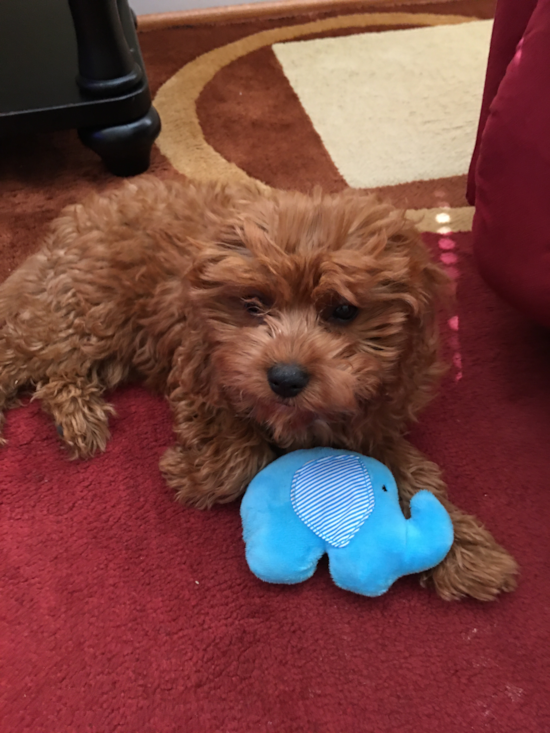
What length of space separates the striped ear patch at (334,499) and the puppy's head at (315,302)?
11cm

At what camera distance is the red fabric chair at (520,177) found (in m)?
1.26

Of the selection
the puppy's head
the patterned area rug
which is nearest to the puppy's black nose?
the puppy's head

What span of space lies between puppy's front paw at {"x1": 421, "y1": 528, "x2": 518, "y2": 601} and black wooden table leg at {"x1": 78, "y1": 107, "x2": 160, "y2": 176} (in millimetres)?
1656

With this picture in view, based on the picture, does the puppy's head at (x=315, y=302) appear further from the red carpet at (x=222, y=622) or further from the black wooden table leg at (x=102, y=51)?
the black wooden table leg at (x=102, y=51)

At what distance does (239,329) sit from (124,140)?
1238mm

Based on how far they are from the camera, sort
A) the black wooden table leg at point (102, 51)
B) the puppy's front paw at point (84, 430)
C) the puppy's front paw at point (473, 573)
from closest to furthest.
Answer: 1. the puppy's front paw at point (473, 573)
2. the puppy's front paw at point (84, 430)
3. the black wooden table leg at point (102, 51)

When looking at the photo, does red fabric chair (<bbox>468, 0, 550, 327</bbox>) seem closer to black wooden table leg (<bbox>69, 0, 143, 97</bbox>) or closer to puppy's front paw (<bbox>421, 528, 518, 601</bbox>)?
puppy's front paw (<bbox>421, 528, 518, 601</bbox>)

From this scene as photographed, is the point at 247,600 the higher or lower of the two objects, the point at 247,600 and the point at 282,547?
the lower

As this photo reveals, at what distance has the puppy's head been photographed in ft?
3.34

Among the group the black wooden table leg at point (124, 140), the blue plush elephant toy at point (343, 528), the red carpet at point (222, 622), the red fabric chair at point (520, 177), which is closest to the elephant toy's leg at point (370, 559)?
the blue plush elephant toy at point (343, 528)

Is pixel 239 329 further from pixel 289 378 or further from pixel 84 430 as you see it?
pixel 84 430

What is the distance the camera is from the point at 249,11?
305 centimetres

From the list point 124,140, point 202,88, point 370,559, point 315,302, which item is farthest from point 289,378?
point 202,88

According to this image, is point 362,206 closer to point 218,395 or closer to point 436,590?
point 218,395
